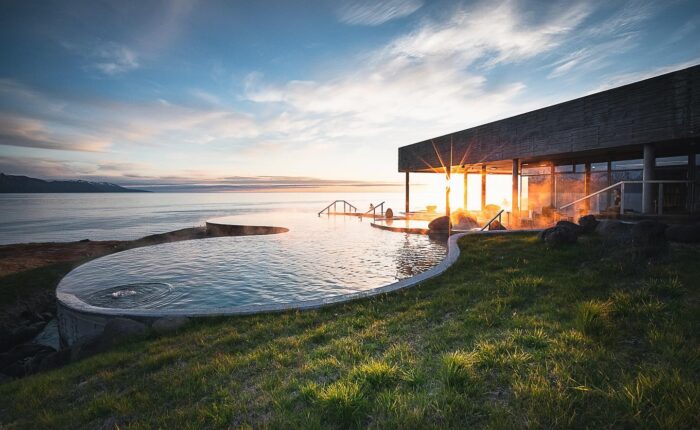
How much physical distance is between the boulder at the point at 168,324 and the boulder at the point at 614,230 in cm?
1056

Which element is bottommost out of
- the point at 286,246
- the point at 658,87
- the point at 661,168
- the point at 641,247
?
the point at 286,246

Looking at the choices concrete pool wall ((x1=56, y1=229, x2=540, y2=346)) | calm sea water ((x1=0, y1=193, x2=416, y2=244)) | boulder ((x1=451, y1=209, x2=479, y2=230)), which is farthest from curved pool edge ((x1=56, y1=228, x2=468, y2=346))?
calm sea water ((x1=0, y1=193, x2=416, y2=244))

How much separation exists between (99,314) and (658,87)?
1993 cm

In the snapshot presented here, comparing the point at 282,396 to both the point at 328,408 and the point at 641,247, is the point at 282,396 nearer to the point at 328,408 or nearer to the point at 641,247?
the point at 328,408

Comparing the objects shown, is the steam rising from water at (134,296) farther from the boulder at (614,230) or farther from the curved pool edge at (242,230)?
the curved pool edge at (242,230)


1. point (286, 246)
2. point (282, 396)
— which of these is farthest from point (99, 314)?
point (286, 246)

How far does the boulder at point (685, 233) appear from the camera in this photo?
27.1 feet

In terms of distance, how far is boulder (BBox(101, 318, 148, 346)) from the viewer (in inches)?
258

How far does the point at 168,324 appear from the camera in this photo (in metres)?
6.66

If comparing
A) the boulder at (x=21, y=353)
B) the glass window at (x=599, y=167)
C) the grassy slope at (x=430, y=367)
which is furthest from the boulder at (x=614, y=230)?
the boulder at (x=21, y=353)

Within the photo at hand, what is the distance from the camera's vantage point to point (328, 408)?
3.13m

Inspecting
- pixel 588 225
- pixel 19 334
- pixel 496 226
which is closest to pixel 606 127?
pixel 496 226

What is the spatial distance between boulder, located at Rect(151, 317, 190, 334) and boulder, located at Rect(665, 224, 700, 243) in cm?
1240

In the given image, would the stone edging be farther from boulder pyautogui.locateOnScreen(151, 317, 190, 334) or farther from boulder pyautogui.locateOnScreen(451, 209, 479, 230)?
boulder pyautogui.locateOnScreen(451, 209, 479, 230)
